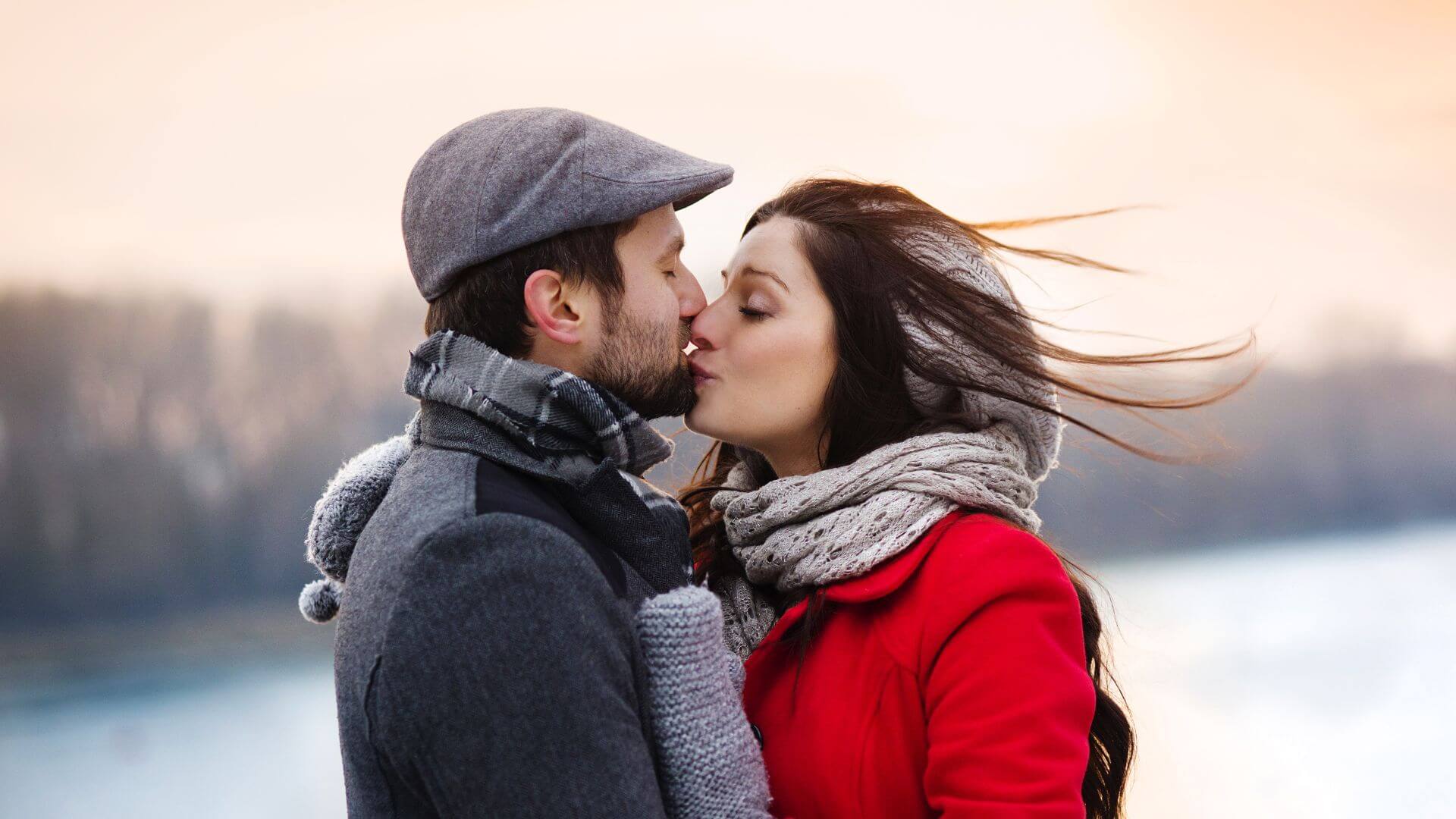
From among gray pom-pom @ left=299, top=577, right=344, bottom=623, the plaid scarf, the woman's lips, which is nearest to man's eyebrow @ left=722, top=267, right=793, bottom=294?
the woman's lips

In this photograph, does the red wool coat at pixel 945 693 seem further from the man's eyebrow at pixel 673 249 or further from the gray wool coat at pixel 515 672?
the man's eyebrow at pixel 673 249

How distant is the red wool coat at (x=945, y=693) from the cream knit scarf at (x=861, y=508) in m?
0.03

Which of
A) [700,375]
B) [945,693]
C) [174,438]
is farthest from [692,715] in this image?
[174,438]

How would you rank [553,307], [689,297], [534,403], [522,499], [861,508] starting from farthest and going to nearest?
1. [689,297]
2. [861,508]
3. [553,307]
4. [534,403]
5. [522,499]

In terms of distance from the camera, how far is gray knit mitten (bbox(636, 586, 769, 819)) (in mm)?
1051

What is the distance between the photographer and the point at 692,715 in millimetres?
1060

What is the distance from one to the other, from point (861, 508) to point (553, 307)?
458mm

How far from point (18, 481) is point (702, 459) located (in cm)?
229

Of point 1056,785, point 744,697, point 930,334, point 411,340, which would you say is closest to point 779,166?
point 411,340

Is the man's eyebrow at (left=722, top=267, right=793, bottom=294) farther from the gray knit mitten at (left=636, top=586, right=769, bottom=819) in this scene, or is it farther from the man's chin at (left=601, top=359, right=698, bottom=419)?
the gray knit mitten at (left=636, top=586, right=769, bottom=819)

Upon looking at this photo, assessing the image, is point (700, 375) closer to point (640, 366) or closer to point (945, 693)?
point (640, 366)

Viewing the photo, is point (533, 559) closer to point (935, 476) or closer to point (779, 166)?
point (935, 476)

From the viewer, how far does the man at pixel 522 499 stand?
0.92 meters

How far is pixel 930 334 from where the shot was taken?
4.76ft
